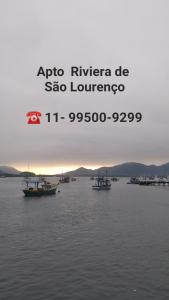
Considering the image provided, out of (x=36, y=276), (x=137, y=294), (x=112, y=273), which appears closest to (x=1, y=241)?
(x=36, y=276)

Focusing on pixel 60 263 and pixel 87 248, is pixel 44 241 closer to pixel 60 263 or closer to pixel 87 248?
pixel 87 248

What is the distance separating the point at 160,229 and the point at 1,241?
24.6 m

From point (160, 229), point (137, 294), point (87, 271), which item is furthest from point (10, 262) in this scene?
point (160, 229)

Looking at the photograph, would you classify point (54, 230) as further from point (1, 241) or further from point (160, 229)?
point (160, 229)

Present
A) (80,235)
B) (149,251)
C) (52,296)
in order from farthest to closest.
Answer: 1. (80,235)
2. (149,251)
3. (52,296)

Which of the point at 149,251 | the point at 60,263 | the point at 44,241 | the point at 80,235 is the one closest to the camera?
the point at 60,263

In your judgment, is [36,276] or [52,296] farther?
[36,276]

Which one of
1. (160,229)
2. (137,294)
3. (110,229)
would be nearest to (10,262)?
(137,294)

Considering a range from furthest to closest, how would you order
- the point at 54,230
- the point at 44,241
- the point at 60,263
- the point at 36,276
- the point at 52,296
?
the point at 54,230, the point at 44,241, the point at 60,263, the point at 36,276, the point at 52,296

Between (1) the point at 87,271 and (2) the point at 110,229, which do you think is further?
(2) the point at 110,229

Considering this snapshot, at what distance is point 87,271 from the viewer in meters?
29.6

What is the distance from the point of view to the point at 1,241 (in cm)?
4234

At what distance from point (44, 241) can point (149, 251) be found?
13.7 meters

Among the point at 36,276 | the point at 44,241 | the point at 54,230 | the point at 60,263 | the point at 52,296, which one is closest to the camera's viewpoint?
the point at 52,296
